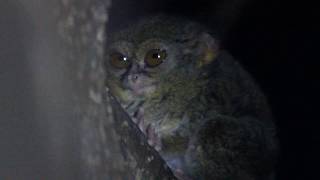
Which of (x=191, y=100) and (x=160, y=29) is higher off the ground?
(x=160, y=29)

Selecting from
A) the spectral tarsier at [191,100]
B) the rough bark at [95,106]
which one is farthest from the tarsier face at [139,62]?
the rough bark at [95,106]

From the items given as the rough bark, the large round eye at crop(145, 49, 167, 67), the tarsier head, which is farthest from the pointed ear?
the rough bark

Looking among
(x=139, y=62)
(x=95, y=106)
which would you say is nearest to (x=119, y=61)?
(x=139, y=62)

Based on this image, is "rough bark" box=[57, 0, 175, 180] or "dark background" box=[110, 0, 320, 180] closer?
"rough bark" box=[57, 0, 175, 180]

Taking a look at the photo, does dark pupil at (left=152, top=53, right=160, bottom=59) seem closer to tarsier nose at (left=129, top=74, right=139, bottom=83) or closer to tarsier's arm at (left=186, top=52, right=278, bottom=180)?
tarsier nose at (left=129, top=74, right=139, bottom=83)

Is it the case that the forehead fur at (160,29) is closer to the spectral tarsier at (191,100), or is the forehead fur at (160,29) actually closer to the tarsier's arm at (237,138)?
the spectral tarsier at (191,100)

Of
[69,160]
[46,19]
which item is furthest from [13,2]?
[69,160]

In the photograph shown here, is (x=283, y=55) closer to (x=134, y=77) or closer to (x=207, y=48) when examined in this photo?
(x=207, y=48)
